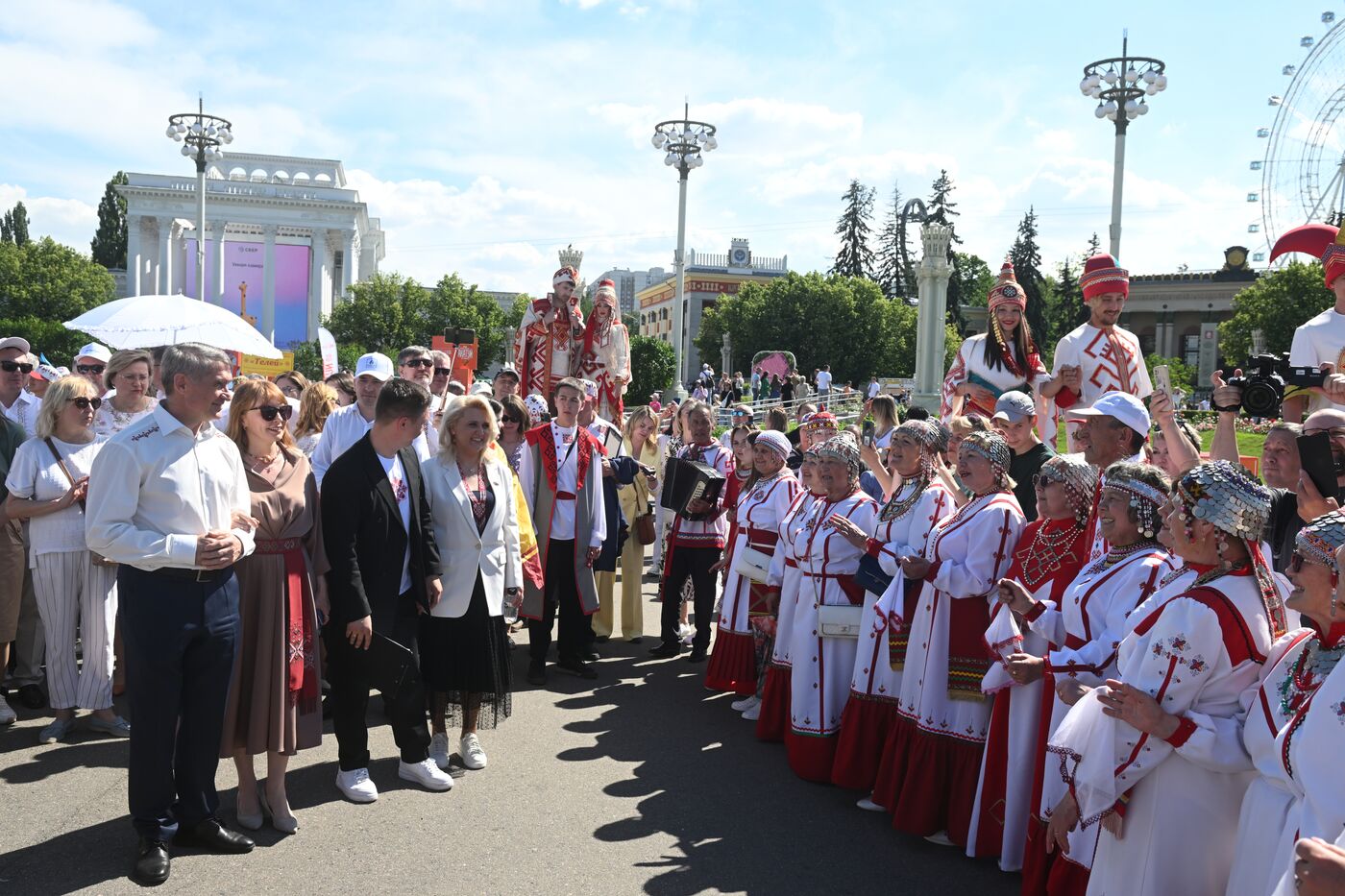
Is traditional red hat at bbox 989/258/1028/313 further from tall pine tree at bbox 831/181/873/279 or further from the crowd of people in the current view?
tall pine tree at bbox 831/181/873/279

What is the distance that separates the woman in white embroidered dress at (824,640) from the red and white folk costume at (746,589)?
937mm

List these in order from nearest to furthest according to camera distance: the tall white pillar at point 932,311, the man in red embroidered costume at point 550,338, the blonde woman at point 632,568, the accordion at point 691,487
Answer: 1. the accordion at point 691,487
2. the blonde woman at point 632,568
3. the man in red embroidered costume at point 550,338
4. the tall white pillar at point 932,311

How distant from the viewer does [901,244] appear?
78.4 meters

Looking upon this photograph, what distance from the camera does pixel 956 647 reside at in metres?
4.68

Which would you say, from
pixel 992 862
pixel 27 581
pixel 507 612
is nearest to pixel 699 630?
pixel 507 612

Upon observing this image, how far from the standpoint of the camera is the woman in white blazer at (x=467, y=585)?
539cm

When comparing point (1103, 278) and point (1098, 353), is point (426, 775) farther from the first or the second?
point (1103, 278)

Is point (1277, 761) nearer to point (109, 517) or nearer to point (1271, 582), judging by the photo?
point (1271, 582)

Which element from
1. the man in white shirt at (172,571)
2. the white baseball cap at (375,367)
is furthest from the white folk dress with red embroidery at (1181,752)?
the white baseball cap at (375,367)

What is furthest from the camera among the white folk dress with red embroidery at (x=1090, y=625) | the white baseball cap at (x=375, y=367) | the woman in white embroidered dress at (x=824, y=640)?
the white baseball cap at (x=375, y=367)

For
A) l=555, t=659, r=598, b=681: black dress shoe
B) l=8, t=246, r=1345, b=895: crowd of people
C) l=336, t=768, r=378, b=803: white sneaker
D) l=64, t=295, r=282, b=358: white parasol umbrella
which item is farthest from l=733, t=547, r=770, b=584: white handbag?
l=64, t=295, r=282, b=358: white parasol umbrella

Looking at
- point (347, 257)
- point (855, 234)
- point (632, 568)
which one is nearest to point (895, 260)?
point (855, 234)

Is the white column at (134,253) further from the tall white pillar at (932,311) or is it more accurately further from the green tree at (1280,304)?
the green tree at (1280,304)

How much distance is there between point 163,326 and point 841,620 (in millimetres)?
5717
